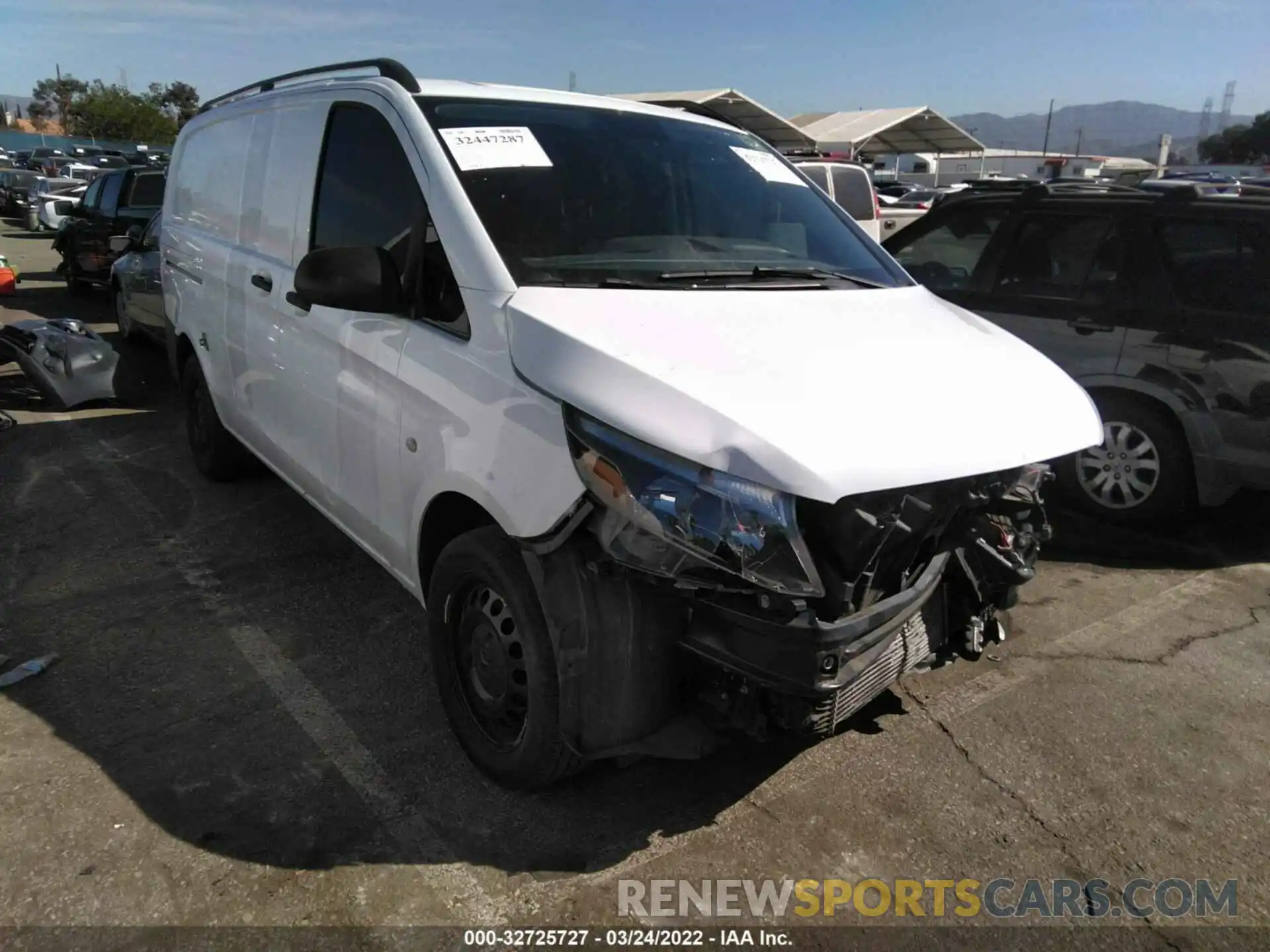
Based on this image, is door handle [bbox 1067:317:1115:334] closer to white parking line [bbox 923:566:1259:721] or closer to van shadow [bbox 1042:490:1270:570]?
van shadow [bbox 1042:490:1270:570]

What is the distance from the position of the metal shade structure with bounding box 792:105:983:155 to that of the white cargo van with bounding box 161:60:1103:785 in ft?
96.8

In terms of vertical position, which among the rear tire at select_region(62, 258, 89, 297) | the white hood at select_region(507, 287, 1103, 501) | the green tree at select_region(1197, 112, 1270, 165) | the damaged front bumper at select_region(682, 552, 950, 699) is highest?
the green tree at select_region(1197, 112, 1270, 165)

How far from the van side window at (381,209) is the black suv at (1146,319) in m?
3.96

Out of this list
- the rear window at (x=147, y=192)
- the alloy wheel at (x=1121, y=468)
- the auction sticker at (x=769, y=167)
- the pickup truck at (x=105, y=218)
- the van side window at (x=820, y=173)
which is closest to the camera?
the auction sticker at (x=769, y=167)

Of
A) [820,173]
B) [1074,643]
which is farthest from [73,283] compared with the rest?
[1074,643]

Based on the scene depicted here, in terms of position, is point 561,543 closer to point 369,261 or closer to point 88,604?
point 369,261

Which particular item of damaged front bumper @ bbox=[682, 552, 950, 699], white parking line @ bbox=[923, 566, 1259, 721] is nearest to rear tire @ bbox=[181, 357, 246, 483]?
damaged front bumper @ bbox=[682, 552, 950, 699]

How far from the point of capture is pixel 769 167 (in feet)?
13.1

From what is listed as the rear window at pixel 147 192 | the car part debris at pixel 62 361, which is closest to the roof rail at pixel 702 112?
the car part debris at pixel 62 361

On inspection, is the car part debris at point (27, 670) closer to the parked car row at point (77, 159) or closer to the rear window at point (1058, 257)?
the rear window at point (1058, 257)

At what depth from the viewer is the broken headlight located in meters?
2.18

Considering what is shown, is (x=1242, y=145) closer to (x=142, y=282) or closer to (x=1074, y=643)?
(x=142, y=282)

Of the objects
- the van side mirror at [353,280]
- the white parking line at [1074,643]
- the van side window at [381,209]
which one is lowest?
the white parking line at [1074,643]

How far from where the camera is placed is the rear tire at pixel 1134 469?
513 cm
